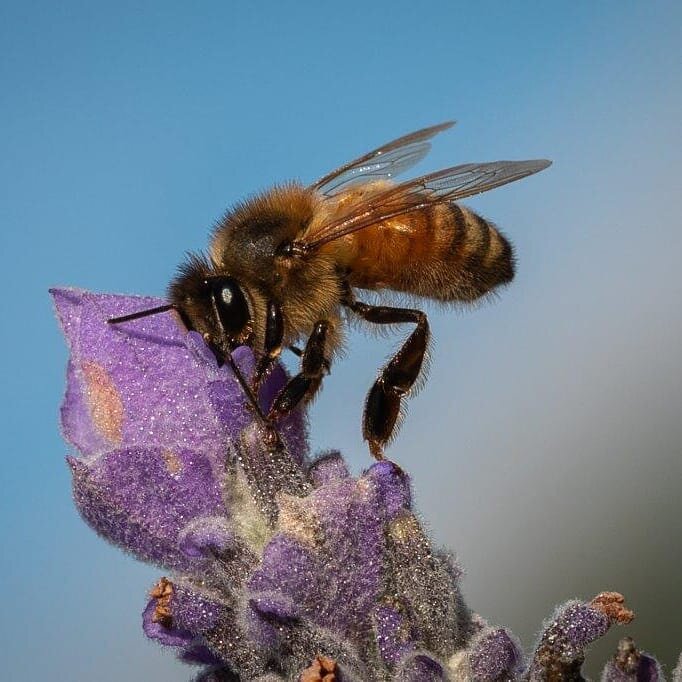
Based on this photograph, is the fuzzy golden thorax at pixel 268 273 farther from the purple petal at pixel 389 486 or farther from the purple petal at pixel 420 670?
the purple petal at pixel 420 670

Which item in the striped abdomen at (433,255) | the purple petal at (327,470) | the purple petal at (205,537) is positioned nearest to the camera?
the purple petal at (205,537)

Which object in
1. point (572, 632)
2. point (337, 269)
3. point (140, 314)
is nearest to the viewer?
point (572, 632)

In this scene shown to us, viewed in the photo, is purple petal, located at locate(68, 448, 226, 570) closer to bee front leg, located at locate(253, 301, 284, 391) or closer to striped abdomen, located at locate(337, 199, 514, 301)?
bee front leg, located at locate(253, 301, 284, 391)

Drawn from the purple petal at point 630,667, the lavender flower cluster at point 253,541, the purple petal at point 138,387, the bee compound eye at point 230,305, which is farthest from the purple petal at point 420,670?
the bee compound eye at point 230,305

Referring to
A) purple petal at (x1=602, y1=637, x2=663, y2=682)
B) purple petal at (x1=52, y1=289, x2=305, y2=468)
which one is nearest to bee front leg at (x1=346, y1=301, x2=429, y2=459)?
purple petal at (x1=52, y1=289, x2=305, y2=468)

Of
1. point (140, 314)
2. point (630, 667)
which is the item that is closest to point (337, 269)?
point (140, 314)

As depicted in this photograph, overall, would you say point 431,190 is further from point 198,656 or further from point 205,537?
point 198,656

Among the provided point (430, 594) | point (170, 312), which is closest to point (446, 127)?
point (170, 312)
